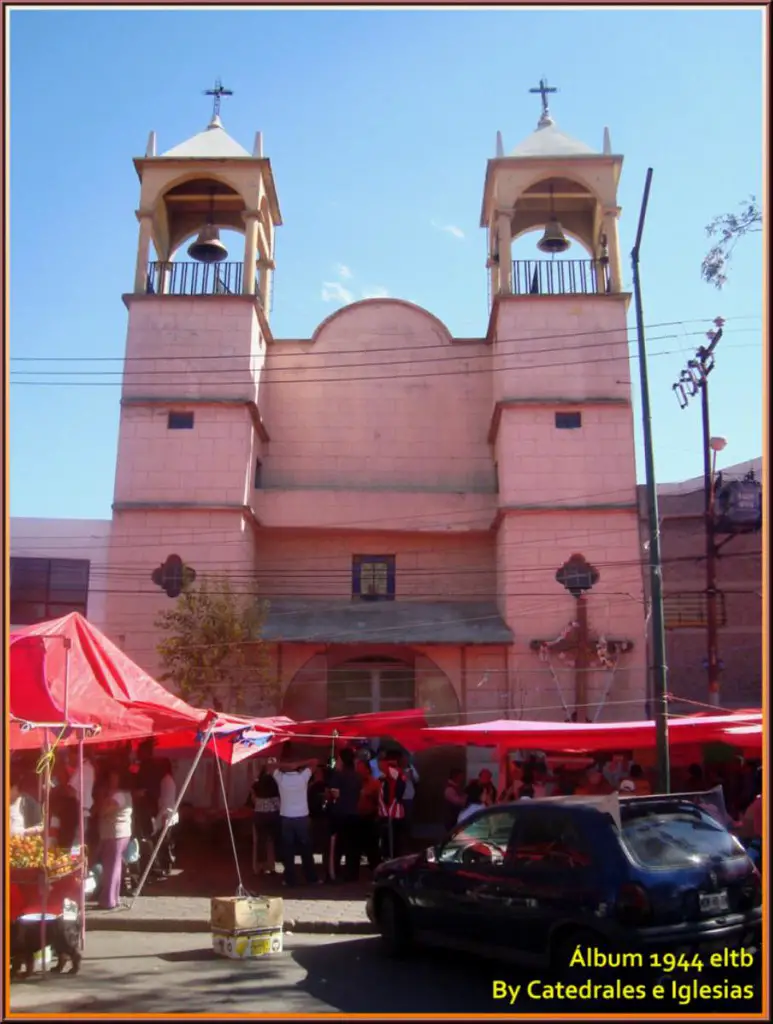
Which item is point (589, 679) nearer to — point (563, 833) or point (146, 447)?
point (146, 447)

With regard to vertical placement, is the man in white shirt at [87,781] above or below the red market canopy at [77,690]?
below

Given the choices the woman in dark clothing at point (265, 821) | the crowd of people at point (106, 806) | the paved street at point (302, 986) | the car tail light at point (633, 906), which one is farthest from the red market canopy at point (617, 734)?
the car tail light at point (633, 906)

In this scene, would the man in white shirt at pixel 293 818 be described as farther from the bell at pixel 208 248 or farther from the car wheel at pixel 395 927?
the bell at pixel 208 248

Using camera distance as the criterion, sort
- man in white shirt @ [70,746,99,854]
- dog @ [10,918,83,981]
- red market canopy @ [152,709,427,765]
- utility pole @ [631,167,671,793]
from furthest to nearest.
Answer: man in white shirt @ [70,746,99,854]
red market canopy @ [152,709,427,765]
utility pole @ [631,167,671,793]
dog @ [10,918,83,981]

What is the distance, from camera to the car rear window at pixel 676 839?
719cm

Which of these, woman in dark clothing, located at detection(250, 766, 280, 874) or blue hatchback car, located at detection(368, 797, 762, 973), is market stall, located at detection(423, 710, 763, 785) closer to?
woman in dark clothing, located at detection(250, 766, 280, 874)

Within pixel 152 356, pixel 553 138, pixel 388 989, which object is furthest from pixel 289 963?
pixel 553 138

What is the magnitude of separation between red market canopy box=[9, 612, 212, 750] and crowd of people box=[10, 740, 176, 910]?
0.76 m

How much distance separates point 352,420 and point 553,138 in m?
9.20

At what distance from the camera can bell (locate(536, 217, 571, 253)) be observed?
22.7 metres

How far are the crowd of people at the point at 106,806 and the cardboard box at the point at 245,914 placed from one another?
1.60 m

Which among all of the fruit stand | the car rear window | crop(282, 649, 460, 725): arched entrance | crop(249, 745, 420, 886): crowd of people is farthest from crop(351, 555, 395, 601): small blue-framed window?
the car rear window

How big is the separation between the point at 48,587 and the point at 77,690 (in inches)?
504

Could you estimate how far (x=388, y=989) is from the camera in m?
7.78
